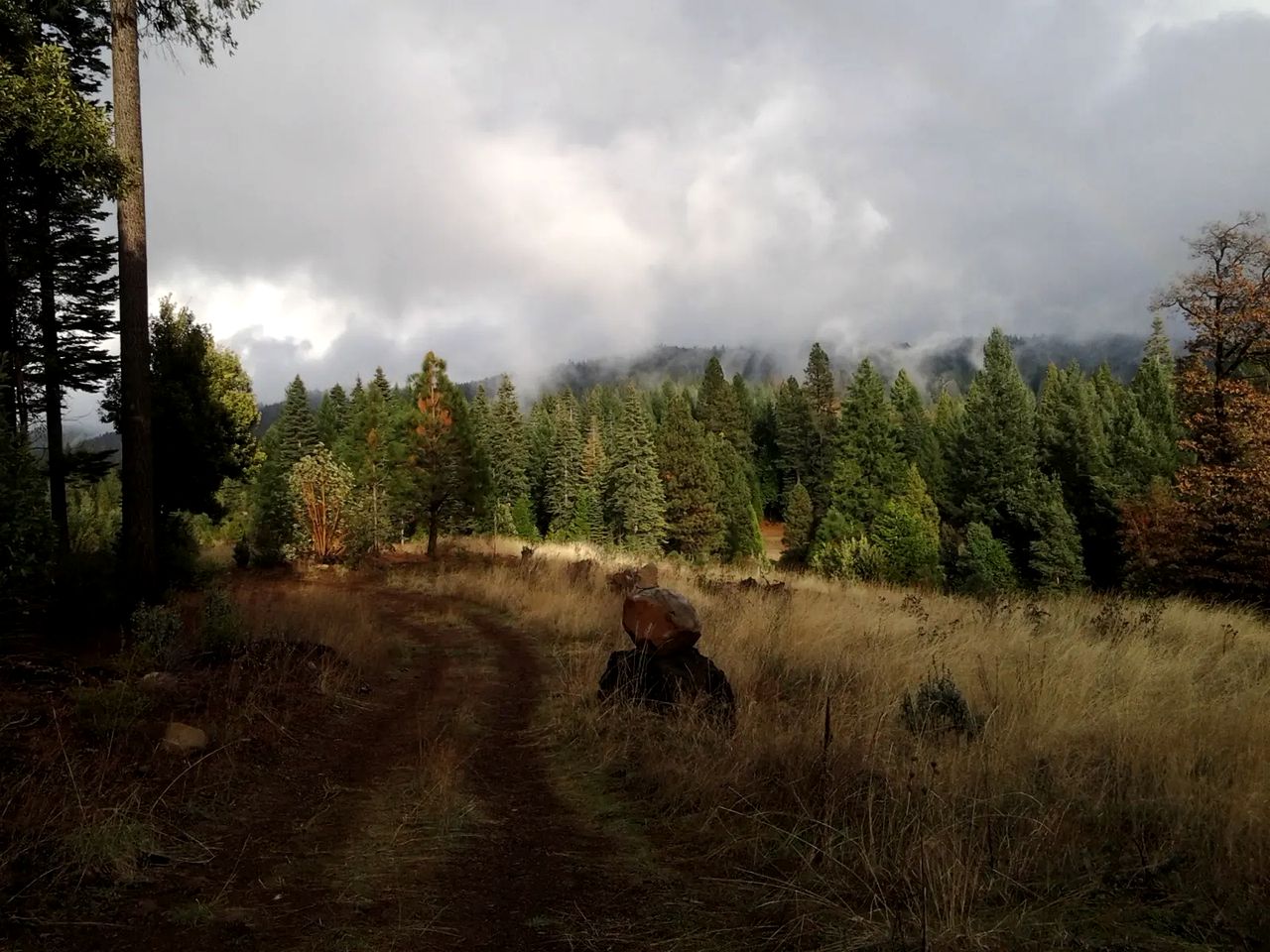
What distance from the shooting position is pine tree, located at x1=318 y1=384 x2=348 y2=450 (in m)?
69.6

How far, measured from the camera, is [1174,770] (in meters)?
4.20

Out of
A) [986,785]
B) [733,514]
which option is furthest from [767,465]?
[986,785]

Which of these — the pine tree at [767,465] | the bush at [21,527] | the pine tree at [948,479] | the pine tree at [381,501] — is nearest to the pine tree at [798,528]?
the pine tree at [948,479]

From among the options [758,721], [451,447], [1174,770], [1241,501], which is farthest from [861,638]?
[451,447]

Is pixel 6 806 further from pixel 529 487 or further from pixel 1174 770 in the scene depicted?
pixel 529 487

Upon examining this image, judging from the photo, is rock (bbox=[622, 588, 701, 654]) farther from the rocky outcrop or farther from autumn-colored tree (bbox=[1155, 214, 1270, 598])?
autumn-colored tree (bbox=[1155, 214, 1270, 598])

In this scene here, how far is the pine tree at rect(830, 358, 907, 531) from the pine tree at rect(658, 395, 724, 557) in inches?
379

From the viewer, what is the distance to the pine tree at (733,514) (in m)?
59.8

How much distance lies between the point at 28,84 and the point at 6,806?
9.70 m

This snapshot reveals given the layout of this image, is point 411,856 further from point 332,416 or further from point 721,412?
point 721,412

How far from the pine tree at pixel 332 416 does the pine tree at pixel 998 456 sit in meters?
51.0

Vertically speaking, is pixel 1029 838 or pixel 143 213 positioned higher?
pixel 143 213

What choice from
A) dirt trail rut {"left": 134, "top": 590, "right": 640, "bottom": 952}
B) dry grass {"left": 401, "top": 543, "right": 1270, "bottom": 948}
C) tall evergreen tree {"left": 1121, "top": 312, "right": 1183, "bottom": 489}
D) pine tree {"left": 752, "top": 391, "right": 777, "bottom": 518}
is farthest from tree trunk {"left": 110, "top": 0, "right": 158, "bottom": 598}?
pine tree {"left": 752, "top": 391, "right": 777, "bottom": 518}

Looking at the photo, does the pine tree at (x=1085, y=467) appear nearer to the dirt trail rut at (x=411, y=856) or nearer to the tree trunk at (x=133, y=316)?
the dirt trail rut at (x=411, y=856)
